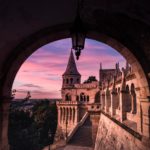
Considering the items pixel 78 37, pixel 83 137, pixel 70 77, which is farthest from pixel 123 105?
pixel 70 77

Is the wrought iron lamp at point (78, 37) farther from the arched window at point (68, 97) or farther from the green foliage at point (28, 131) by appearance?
the arched window at point (68, 97)

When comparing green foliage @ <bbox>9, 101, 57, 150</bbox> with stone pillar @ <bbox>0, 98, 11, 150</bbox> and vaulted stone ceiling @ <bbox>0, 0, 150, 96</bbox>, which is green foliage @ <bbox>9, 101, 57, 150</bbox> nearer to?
stone pillar @ <bbox>0, 98, 11, 150</bbox>

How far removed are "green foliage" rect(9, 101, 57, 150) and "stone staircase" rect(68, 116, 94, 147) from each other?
4058 millimetres

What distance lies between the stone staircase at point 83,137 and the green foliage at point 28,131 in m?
4.06

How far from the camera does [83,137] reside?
31.2 m

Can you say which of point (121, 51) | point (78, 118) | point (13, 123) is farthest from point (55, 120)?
point (121, 51)

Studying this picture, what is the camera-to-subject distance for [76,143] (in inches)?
1104

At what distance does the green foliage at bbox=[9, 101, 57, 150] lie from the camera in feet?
127

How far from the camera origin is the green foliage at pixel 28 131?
3859cm

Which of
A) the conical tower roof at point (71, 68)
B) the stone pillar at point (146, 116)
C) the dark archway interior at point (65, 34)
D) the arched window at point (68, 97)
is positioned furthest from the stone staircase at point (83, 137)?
the conical tower roof at point (71, 68)

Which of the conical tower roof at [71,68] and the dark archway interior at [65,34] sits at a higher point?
the conical tower roof at [71,68]

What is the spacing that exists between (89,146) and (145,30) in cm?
2224

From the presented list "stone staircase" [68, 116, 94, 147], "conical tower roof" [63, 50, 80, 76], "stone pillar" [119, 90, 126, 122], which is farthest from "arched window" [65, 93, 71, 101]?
"stone pillar" [119, 90, 126, 122]

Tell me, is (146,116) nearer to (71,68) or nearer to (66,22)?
(66,22)
